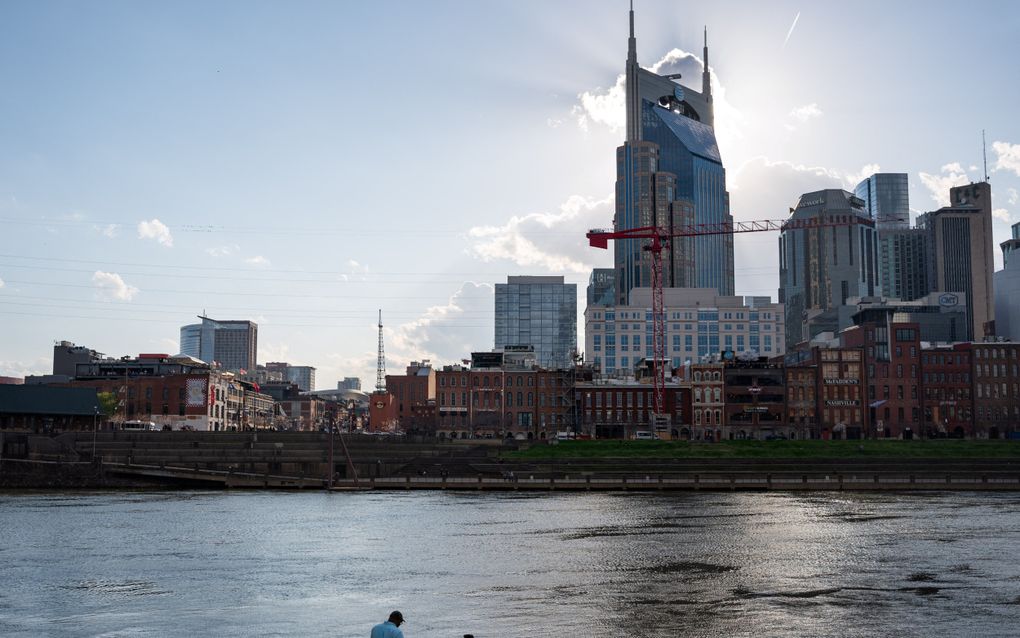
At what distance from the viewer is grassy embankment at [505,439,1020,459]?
149375mm

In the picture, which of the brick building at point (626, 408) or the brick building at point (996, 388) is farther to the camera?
the brick building at point (996, 388)

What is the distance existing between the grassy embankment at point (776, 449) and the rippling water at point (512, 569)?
47.0 m

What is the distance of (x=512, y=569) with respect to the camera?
201ft

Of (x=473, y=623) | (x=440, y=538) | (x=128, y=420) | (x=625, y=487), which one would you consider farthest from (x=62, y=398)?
(x=473, y=623)

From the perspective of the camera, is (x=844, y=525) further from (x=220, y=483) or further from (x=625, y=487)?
(x=220, y=483)

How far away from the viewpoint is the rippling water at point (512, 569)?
46.4 meters

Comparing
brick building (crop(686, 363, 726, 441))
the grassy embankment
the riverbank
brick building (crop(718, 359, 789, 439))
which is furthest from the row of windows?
the riverbank

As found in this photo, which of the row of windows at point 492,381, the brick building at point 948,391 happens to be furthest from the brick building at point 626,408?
the brick building at point 948,391

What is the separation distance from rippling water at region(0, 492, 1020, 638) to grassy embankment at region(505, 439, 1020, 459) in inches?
1849

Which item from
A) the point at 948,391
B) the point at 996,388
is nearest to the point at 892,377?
the point at 948,391

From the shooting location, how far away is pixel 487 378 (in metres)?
199

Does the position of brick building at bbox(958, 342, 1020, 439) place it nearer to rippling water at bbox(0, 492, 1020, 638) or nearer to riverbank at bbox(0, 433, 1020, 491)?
riverbank at bbox(0, 433, 1020, 491)

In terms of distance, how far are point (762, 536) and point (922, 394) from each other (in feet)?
419

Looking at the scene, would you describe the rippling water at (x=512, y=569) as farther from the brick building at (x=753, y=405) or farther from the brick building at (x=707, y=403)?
the brick building at (x=707, y=403)
